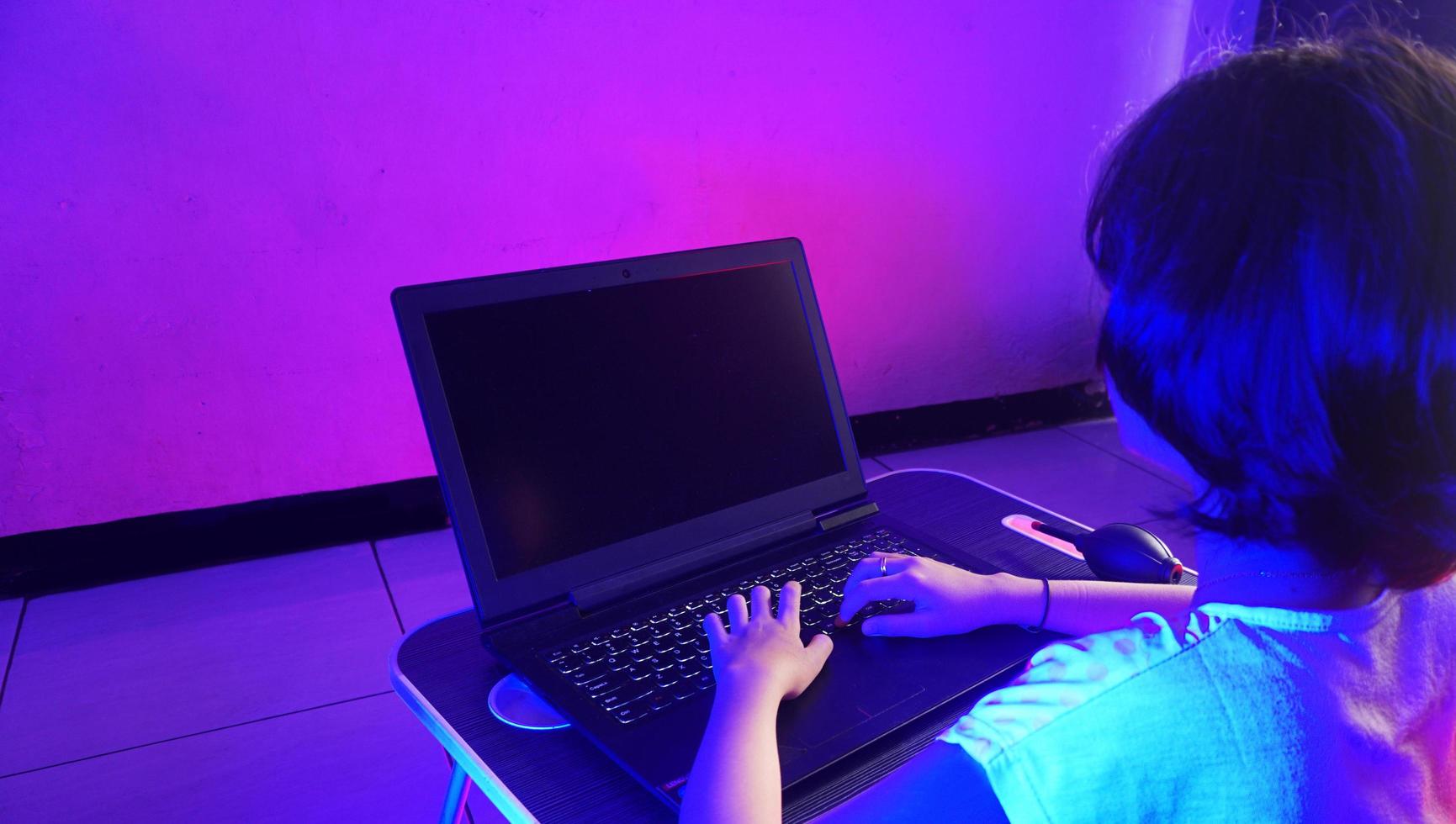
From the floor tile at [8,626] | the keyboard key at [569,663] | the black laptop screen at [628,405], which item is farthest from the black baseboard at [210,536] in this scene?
the keyboard key at [569,663]

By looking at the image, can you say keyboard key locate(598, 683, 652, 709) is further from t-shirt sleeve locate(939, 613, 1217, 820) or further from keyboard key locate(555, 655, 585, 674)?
Answer: t-shirt sleeve locate(939, 613, 1217, 820)

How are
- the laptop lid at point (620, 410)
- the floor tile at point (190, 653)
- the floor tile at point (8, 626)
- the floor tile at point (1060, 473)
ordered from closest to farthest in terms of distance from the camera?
the laptop lid at point (620, 410) → the floor tile at point (190, 653) → the floor tile at point (8, 626) → the floor tile at point (1060, 473)

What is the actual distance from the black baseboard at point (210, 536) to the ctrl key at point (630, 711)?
57.3 inches

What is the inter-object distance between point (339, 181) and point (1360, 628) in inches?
67.5

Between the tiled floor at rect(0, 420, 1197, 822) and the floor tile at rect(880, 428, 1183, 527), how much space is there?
117mm

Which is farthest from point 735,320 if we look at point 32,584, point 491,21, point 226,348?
point 32,584

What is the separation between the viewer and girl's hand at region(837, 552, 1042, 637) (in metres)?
0.70

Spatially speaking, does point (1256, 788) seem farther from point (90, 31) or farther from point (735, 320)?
point (90, 31)

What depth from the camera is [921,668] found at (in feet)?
2.20

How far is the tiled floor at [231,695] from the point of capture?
1269mm

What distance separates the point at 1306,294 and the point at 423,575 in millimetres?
1687

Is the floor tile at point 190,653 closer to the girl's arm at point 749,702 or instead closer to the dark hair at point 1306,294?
the girl's arm at point 749,702

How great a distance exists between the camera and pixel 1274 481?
499 mm

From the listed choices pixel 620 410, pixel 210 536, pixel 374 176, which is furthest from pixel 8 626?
pixel 620 410
